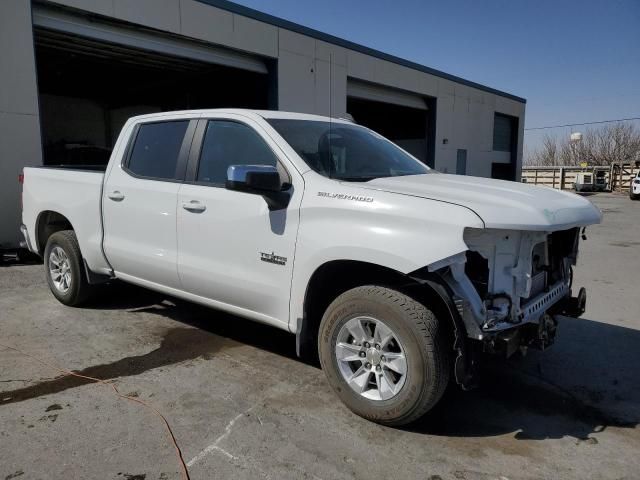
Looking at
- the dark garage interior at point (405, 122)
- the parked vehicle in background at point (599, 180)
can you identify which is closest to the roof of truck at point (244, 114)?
the dark garage interior at point (405, 122)

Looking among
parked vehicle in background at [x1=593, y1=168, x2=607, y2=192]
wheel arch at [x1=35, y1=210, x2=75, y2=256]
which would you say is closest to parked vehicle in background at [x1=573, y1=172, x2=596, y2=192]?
parked vehicle in background at [x1=593, y1=168, x2=607, y2=192]

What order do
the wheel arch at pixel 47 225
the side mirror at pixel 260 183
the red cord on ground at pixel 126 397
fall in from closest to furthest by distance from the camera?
the red cord on ground at pixel 126 397
the side mirror at pixel 260 183
the wheel arch at pixel 47 225

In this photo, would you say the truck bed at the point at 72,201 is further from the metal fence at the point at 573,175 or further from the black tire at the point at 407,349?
the metal fence at the point at 573,175

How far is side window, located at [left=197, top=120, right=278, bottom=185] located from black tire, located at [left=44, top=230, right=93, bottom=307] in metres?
2.04

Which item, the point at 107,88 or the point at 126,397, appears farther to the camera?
the point at 107,88

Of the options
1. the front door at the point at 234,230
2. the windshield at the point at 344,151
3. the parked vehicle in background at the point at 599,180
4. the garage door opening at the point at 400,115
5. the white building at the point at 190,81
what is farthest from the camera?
the parked vehicle in background at the point at 599,180

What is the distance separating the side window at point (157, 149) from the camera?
4.45 metres

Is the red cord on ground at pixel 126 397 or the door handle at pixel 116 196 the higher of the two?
the door handle at pixel 116 196

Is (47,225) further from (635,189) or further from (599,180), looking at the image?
(599,180)

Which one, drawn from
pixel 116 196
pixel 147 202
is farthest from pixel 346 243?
pixel 116 196

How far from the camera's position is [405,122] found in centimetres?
2548

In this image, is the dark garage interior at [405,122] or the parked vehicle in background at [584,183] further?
the parked vehicle in background at [584,183]

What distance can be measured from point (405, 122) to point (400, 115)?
863mm

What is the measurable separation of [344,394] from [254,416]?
59 cm
